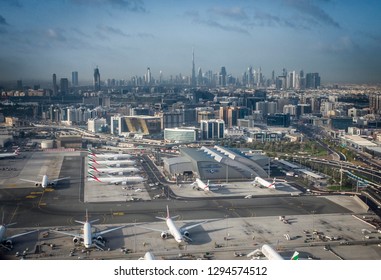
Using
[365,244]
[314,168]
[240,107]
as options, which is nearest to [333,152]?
[314,168]

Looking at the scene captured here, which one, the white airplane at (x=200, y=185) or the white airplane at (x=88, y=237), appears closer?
the white airplane at (x=88, y=237)

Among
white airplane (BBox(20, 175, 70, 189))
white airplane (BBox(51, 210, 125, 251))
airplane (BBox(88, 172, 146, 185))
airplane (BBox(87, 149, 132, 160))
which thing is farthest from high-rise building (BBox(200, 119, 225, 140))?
white airplane (BBox(51, 210, 125, 251))

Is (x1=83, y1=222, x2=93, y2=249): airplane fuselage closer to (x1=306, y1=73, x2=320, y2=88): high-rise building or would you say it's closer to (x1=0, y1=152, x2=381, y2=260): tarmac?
(x1=0, y1=152, x2=381, y2=260): tarmac

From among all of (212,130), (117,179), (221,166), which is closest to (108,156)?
(117,179)

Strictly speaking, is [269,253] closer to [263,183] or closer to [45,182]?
[263,183]

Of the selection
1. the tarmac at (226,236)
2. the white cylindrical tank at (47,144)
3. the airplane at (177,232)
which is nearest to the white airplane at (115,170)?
the white cylindrical tank at (47,144)

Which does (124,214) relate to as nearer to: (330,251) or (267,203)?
(267,203)

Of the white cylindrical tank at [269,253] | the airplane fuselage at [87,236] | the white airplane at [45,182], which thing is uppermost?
the white cylindrical tank at [269,253]

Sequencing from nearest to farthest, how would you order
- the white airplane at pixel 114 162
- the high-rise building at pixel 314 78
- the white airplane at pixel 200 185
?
the high-rise building at pixel 314 78 < the white airplane at pixel 200 185 < the white airplane at pixel 114 162

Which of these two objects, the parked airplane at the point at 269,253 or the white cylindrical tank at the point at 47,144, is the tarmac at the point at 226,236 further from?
the white cylindrical tank at the point at 47,144
